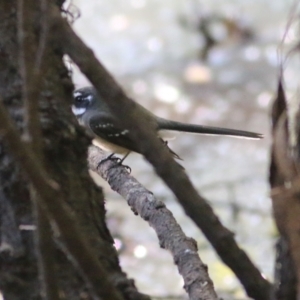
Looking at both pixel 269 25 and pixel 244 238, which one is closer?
pixel 244 238

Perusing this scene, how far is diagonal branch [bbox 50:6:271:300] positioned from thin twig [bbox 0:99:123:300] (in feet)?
0.28

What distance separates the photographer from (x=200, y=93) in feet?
16.7

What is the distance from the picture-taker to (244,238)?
3756 mm

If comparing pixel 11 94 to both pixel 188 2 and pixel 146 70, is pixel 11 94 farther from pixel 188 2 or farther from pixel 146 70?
pixel 188 2

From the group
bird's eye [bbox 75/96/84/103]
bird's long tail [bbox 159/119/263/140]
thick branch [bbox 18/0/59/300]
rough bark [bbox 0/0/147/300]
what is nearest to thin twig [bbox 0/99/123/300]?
thick branch [bbox 18/0/59/300]

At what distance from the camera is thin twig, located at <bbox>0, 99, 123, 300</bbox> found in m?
0.55

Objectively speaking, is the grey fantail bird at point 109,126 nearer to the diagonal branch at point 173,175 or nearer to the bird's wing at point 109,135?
the bird's wing at point 109,135

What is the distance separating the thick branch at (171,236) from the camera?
3.21 feet

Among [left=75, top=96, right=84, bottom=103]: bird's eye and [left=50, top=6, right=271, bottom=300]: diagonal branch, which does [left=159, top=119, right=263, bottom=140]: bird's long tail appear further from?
[left=50, top=6, right=271, bottom=300]: diagonal branch

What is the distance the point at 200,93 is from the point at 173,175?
4.56 m

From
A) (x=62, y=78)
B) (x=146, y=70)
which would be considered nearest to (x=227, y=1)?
(x=146, y=70)

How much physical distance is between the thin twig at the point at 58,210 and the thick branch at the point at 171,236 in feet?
1.08

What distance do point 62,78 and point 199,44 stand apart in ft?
16.3

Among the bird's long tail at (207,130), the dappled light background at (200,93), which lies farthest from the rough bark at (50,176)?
the dappled light background at (200,93)
